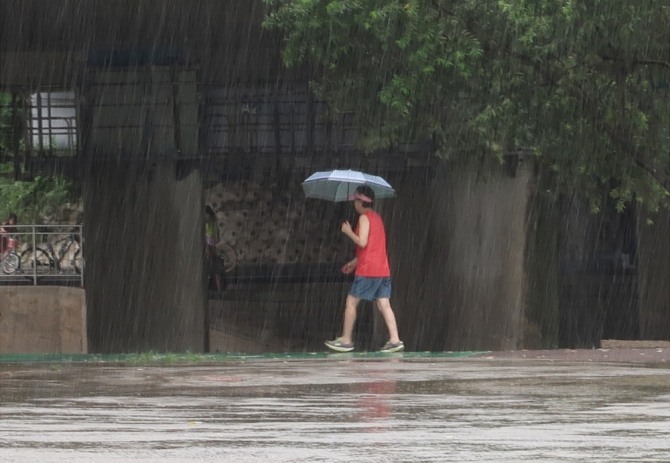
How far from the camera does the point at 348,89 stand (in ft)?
60.6

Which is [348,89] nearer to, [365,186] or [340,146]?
[365,186]

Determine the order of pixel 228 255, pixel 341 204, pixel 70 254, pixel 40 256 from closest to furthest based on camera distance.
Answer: pixel 40 256, pixel 70 254, pixel 341 204, pixel 228 255

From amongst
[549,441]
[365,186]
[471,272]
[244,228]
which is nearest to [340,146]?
[471,272]

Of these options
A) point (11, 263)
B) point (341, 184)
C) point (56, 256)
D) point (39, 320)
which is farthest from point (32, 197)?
point (341, 184)

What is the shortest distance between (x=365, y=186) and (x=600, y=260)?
35.5 ft

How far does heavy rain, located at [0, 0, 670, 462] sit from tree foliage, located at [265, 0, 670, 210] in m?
0.04

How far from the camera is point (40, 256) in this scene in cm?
1955

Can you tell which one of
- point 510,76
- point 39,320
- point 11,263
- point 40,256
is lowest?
point 39,320

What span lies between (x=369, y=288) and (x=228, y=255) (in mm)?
15832

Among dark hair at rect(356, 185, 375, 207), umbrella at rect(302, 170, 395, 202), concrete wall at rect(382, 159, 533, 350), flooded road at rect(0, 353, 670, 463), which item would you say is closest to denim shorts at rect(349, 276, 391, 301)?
dark hair at rect(356, 185, 375, 207)

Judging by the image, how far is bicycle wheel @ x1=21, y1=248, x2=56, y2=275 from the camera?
63.6ft

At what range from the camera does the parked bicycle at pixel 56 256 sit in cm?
1947

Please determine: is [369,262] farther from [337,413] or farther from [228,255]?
[228,255]

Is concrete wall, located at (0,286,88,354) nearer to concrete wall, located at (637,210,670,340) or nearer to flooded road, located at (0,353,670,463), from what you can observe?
flooded road, located at (0,353,670,463)
